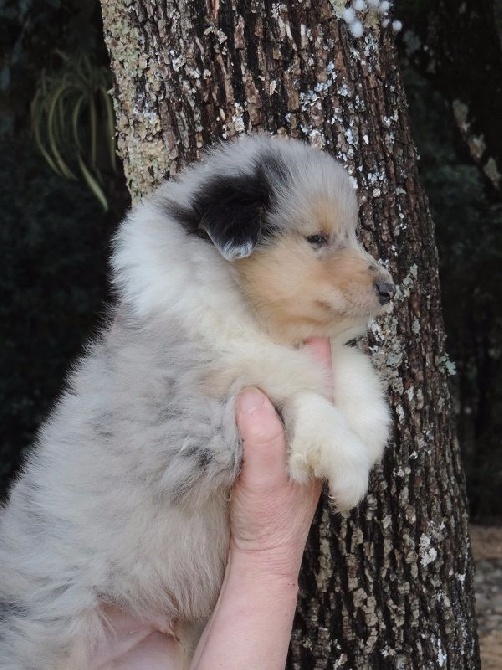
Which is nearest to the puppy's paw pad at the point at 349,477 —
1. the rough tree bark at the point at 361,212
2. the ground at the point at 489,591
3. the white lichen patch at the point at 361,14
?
the rough tree bark at the point at 361,212

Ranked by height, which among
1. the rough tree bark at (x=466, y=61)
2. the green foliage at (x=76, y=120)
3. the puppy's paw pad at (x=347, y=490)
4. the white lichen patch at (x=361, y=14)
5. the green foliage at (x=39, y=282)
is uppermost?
the rough tree bark at (x=466, y=61)

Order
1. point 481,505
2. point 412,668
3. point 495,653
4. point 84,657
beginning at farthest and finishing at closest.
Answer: point 481,505, point 495,653, point 412,668, point 84,657

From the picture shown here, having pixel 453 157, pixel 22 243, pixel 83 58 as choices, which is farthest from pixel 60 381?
pixel 453 157

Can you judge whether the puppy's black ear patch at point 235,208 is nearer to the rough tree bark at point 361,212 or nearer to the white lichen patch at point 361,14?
the rough tree bark at point 361,212

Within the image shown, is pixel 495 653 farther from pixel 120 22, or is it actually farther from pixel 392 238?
pixel 120 22

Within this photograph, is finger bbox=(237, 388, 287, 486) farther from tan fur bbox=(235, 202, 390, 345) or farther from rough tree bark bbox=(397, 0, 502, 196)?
rough tree bark bbox=(397, 0, 502, 196)
